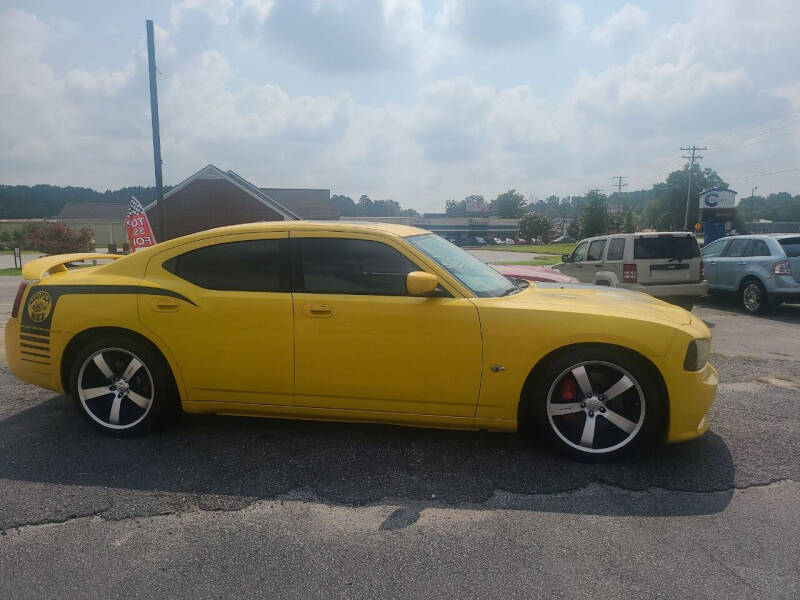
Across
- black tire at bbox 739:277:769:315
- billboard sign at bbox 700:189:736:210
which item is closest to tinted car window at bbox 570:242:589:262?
black tire at bbox 739:277:769:315

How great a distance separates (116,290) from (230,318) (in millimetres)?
891

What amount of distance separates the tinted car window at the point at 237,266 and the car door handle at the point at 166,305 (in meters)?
0.19

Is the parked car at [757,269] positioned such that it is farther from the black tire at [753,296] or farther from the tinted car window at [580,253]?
the tinted car window at [580,253]

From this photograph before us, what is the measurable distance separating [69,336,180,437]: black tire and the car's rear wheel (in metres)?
10.9

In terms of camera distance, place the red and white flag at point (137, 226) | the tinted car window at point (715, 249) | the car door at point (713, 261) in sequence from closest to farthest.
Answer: the car door at point (713, 261)
the tinted car window at point (715, 249)
the red and white flag at point (137, 226)

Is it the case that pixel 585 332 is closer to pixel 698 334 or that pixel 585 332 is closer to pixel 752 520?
pixel 698 334

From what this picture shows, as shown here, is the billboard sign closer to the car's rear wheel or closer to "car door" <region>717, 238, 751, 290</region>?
"car door" <region>717, 238, 751, 290</region>

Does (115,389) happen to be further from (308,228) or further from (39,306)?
(308,228)

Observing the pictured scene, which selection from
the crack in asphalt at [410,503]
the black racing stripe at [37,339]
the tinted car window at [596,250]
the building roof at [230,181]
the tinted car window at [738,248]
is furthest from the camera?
the building roof at [230,181]

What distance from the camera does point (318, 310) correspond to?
3729 millimetres

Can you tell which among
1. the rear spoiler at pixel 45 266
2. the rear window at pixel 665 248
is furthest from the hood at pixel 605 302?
the rear window at pixel 665 248

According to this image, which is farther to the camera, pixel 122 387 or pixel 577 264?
pixel 577 264

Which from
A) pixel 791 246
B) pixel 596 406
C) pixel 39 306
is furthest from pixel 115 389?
pixel 791 246

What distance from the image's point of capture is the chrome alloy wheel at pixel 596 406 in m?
3.54
